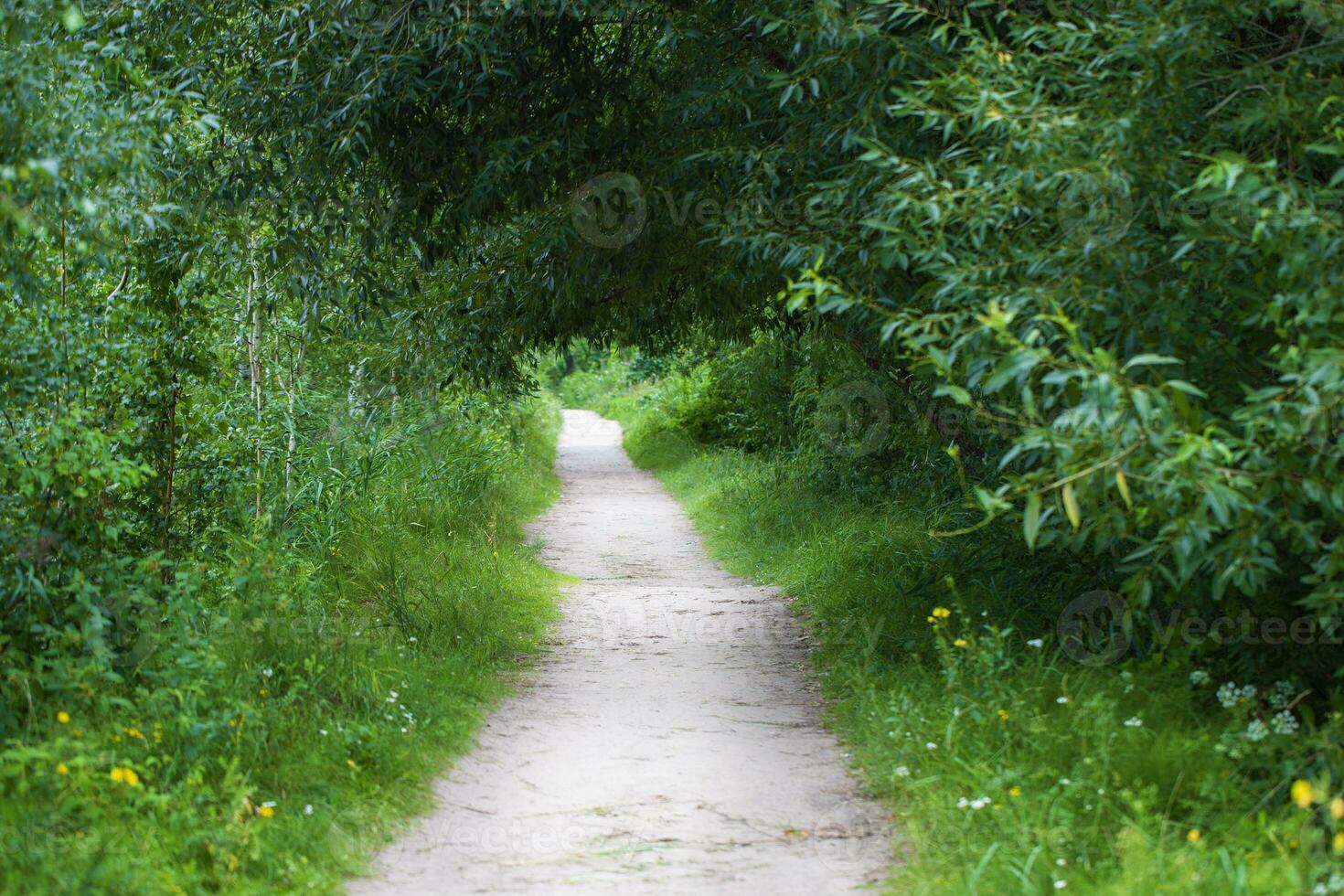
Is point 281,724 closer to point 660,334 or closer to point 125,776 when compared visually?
point 125,776

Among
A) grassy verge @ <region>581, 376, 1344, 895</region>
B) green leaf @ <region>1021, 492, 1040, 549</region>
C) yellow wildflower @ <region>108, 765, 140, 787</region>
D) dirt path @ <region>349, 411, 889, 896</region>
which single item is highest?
green leaf @ <region>1021, 492, 1040, 549</region>

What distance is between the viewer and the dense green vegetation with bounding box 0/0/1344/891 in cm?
417

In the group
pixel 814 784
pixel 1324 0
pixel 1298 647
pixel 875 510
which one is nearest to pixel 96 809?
pixel 814 784

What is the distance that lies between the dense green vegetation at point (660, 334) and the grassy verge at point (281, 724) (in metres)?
0.03

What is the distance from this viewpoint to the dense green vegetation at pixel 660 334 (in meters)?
4.17

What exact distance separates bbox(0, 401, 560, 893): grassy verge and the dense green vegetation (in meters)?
0.03

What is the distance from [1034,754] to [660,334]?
16.5 ft

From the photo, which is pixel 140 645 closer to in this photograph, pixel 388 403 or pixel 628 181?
pixel 628 181

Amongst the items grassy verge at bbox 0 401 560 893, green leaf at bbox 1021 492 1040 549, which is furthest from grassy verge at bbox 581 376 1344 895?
grassy verge at bbox 0 401 560 893

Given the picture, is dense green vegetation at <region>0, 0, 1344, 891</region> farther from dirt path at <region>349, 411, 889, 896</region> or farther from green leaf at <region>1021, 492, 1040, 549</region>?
dirt path at <region>349, 411, 889, 896</region>

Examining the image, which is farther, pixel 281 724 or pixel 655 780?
pixel 655 780

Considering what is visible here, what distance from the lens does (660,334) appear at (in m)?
9.36

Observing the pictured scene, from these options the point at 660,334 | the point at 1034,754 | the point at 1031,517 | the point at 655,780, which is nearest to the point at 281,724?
the point at 655,780

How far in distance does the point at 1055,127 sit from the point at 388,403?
8.05m
